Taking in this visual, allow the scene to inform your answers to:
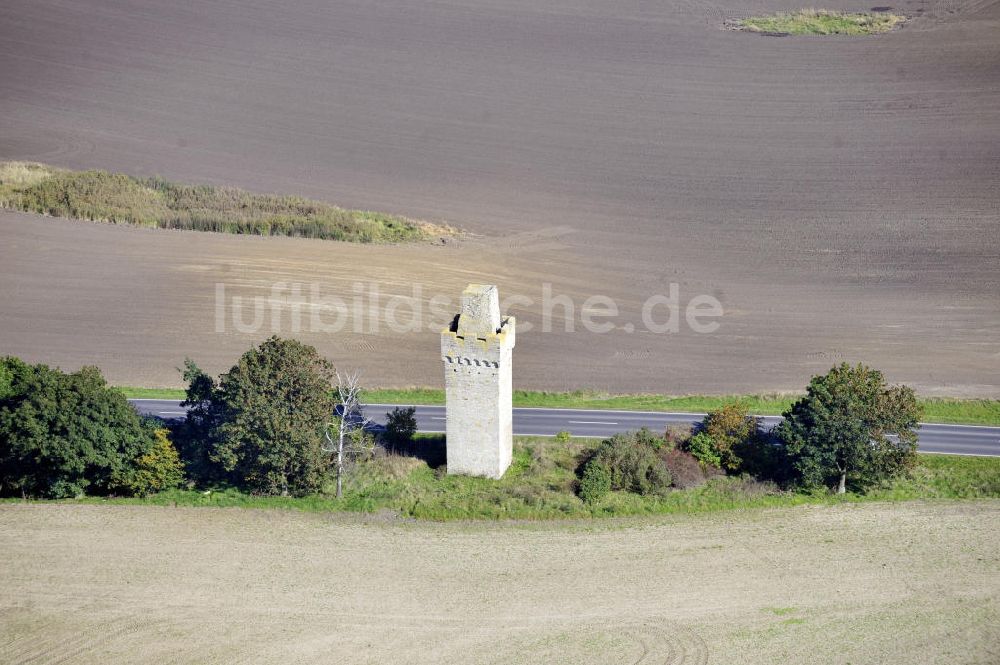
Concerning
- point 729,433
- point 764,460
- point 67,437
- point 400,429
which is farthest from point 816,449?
point 67,437

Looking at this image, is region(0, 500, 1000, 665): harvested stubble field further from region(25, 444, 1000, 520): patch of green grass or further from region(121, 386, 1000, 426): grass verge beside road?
region(121, 386, 1000, 426): grass verge beside road

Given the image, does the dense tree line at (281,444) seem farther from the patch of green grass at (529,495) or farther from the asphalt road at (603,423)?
the asphalt road at (603,423)

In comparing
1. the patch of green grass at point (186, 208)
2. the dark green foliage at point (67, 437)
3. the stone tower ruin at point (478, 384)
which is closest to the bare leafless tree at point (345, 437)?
the stone tower ruin at point (478, 384)

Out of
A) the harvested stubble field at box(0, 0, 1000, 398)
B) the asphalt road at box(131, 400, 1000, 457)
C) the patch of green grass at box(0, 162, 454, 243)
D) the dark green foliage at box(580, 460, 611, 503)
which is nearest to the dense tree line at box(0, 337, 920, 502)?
the dark green foliage at box(580, 460, 611, 503)

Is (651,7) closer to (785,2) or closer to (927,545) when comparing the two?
(785,2)

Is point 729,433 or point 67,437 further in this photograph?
point 729,433

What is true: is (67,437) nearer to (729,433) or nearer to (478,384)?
(478,384)
